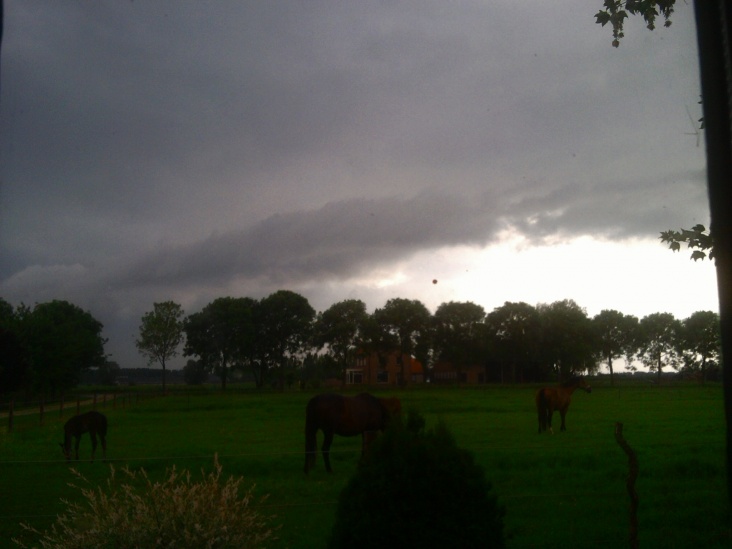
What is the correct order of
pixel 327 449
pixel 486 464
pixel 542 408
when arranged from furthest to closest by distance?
pixel 542 408 < pixel 327 449 < pixel 486 464


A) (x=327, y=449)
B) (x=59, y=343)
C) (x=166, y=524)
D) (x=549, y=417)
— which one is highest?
(x=59, y=343)

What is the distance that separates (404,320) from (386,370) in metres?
4.28

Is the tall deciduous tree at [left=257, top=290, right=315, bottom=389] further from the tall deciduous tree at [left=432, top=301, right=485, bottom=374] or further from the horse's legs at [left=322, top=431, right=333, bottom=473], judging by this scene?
the horse's legs at [left=322, top=431, right=333, bottom=473]

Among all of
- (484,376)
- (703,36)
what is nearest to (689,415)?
(484,376)

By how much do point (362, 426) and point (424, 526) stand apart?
8.32 m

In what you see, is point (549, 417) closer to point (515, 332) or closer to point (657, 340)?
point (657, 340)

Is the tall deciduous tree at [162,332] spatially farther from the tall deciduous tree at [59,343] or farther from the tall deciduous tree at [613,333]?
the tall deciduous tree at [613,333]

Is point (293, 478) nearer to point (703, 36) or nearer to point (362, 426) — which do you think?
point (362, 426)

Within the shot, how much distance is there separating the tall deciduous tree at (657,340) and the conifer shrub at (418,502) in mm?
12176

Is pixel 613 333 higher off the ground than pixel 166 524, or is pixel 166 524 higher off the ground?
pixel 613 333

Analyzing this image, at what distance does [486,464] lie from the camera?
9906mm

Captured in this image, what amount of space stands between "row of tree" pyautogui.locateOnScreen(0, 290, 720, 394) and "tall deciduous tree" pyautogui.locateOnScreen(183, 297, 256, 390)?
3 cm

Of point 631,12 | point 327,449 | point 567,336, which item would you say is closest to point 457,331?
point 567,336

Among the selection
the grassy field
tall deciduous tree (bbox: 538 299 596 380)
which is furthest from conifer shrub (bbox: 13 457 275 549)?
tall deciduous tree (bbox: 538 299 596 380)
